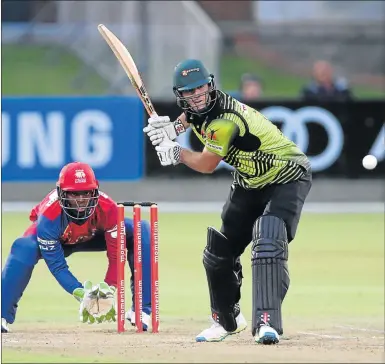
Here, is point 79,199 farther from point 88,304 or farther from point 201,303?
point 201,303

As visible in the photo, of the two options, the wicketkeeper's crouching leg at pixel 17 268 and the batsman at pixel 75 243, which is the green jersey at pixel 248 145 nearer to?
the batsman at pixel 75 243

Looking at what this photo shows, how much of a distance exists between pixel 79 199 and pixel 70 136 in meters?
9.50

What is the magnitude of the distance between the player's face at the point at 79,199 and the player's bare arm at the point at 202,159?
0.63 metres

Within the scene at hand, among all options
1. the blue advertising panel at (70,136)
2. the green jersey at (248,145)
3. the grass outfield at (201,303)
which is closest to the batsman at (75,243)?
the grass outfield at (201,303)

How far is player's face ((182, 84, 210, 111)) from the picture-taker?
311 inches

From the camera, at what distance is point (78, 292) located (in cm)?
821

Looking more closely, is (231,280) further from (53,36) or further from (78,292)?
(53,36)

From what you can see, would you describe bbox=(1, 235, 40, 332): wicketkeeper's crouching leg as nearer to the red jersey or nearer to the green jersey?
the red jersey

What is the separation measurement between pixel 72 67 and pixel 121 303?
37.8ft

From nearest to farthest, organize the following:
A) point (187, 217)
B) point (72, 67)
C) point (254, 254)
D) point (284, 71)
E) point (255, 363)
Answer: point (255, 363) → point (254, 254) → point (187, 217) → point (72, 67) → point (284, 71)

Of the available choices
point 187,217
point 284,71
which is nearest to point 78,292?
point 187,217

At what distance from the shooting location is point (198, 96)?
7914mm

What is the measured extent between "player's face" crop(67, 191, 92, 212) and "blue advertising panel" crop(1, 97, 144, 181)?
9.31m

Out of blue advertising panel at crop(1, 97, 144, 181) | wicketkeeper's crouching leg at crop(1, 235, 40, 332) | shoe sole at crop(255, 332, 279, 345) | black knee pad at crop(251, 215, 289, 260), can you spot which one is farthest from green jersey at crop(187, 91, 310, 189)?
blue advertising panel at crop(1, 97, 144, 181)
